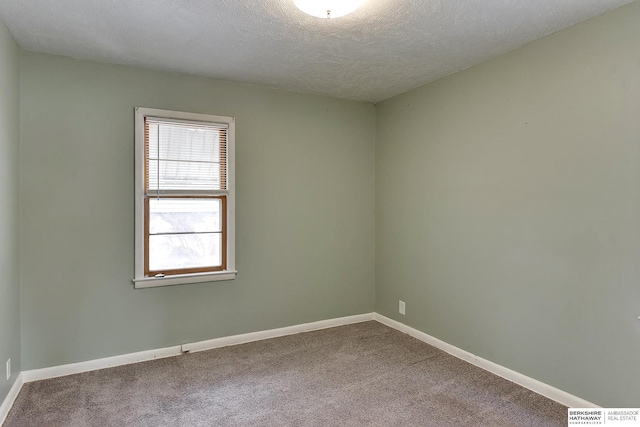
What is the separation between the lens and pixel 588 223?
7.88ft

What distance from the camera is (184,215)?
3.41 meters

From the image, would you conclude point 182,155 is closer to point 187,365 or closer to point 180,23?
point 180,23

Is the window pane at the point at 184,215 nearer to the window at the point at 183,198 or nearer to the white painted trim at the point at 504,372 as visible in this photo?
the window at the point at 183,198

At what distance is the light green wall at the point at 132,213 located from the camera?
291cm

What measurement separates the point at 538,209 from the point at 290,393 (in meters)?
2.17

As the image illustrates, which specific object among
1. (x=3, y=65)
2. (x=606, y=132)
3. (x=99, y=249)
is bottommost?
(x=99, y=249)

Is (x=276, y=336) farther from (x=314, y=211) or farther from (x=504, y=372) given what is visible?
(x=504, y=372)

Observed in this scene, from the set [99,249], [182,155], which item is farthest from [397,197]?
[99,249]

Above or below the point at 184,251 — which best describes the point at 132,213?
above

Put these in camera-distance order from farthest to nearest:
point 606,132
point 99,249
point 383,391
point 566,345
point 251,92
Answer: point 251,92, point 99,249, point 383,391, point 566,345, point 606,132

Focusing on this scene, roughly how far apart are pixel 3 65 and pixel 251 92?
1.85 m

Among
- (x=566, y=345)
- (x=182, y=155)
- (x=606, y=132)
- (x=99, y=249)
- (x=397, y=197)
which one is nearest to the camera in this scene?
(x=606, y=132)

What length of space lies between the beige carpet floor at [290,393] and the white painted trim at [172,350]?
0.25 ft

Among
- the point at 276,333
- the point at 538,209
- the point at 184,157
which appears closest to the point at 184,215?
the point at 184,157
